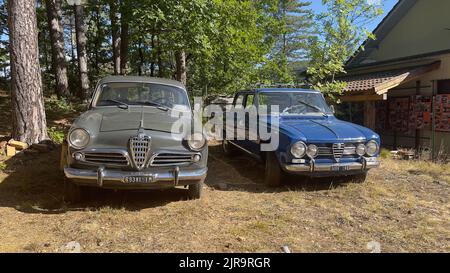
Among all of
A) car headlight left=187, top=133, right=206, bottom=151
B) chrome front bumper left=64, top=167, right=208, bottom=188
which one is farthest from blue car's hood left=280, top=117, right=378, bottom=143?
chrome front bumper left=64, top=167, right=208, bottom=188

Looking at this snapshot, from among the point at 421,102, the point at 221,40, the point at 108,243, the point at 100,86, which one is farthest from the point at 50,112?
the point at 421,102

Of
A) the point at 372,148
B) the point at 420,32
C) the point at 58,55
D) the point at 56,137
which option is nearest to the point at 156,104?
the point at 372,148

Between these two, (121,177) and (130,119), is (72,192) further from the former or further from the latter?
(130,119)

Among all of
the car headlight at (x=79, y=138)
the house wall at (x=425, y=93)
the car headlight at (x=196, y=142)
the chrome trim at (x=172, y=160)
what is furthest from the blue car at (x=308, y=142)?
the house wall at (x=425, y=93)

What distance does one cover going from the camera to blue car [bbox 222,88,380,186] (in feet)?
18.7

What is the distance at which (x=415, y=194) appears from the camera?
6.09 metres

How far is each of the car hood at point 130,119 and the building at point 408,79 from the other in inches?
310

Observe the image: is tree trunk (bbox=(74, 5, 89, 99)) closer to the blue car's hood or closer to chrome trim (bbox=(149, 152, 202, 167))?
the blue car's hood

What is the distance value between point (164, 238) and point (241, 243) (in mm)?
820

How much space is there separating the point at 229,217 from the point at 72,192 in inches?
81.4

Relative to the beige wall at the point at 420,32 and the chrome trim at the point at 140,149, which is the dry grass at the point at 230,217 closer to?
the chrome trim at the point at 140,149

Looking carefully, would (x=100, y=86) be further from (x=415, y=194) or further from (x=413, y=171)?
(x=413, y=171)

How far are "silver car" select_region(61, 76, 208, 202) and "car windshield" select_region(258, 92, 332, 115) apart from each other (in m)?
2.53

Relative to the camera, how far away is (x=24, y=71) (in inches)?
279
